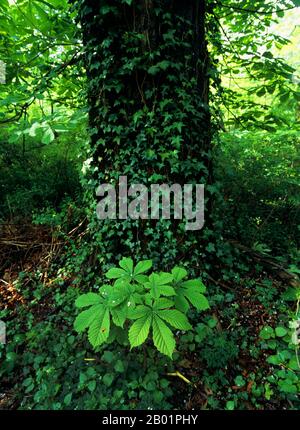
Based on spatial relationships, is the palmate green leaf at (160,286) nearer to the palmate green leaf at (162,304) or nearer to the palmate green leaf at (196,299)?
the palmate green leaf at (162,304)

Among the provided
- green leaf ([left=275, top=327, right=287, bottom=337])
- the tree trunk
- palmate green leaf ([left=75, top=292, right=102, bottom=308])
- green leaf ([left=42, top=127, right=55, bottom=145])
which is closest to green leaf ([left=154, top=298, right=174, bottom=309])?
palmate green leaf ([left=75, top=292, right=102, bottom=308])

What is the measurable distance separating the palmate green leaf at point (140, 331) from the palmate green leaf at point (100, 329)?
16 cm

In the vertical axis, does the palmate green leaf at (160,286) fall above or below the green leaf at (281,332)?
above

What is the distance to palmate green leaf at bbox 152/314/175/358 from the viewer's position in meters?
1.48

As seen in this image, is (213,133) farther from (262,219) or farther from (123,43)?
(262,219)

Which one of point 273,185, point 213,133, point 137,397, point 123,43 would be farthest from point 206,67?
point 137,397

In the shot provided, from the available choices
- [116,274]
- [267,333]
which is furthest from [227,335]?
[116,274]

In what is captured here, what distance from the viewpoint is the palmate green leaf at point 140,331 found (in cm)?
148

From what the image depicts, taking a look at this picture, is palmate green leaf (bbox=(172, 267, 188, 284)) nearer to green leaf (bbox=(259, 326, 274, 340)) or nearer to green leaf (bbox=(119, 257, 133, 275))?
green leaf (bbox=(119, 257, 133, 275))

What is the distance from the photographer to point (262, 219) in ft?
11.6

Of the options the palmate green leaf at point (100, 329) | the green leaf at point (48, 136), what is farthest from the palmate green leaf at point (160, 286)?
the green leaf at point (48, 136)

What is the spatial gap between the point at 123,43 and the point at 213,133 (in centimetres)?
123

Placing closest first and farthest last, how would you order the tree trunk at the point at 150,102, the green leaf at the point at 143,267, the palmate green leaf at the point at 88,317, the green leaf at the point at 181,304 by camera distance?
1. the palmate green leaf at the point at 88,317
2. the green leaf at the point at 181,304
3. the green leaf at the point at 143,267
4. the tree trunk at the point at 150,102

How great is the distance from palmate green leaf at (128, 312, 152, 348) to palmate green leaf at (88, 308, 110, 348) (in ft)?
0.53
